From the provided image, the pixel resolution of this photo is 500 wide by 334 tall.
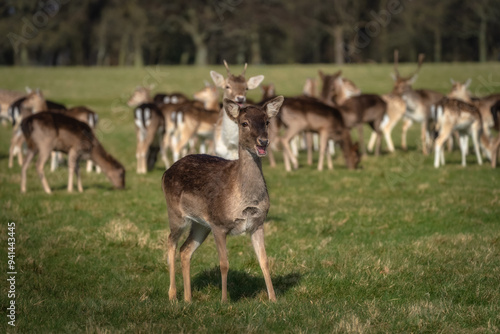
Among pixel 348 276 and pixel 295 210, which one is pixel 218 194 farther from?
pixel 295 210

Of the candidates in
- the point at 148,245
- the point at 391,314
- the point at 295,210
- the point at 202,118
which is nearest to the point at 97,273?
the point at 148,245

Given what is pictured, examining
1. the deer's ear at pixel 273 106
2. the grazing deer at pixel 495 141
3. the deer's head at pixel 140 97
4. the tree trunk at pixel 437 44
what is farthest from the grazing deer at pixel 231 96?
the tree trunk at pixel 437 44

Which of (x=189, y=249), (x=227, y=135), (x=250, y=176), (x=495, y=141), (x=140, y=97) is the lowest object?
(x=189, y=249)

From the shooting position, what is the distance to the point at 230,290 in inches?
244

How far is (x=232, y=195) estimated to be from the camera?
17.6 ft

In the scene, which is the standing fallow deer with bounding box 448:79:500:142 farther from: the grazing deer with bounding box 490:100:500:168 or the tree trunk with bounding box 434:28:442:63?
the tree trunk with bounding box 434:28:442:63

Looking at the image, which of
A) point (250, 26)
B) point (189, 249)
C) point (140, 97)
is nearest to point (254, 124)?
point (189, 249)

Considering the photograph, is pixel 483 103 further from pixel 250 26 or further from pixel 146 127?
pixel 250 26

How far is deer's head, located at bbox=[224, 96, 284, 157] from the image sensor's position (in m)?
5.17

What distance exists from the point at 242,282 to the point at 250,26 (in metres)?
41.4

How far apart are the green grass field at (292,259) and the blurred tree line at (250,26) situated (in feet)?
106

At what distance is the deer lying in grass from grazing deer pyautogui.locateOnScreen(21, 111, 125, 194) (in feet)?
20.3

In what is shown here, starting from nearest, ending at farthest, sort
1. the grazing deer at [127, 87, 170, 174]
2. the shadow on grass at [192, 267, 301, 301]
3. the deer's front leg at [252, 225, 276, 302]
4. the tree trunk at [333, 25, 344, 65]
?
the deer's front leg at [252, 225, 276, 302] < the shadow on grass at [192, 267, 301, 301] < the grazing deer at [127, 87, 170, 174] < the tree trunk at [333, 25, 344, 65]

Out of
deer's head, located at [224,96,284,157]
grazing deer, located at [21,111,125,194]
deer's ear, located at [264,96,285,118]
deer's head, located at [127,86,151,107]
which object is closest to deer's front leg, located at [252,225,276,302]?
deer's head, located at [224,96,284,157]
